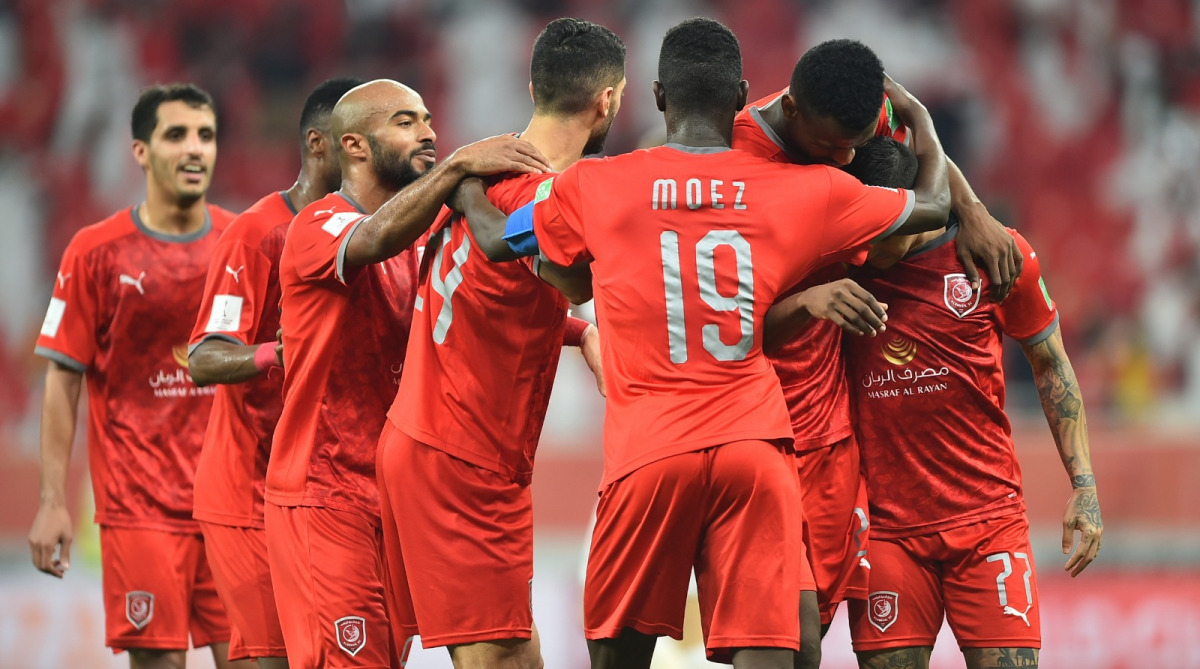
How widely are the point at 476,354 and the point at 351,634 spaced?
97 cm

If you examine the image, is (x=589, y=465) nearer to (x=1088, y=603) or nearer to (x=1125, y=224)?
(x=1088, y=603)

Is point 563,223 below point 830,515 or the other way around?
the other way around

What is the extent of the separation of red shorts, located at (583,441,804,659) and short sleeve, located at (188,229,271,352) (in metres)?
1.88

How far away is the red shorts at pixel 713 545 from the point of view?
3678 millimetres

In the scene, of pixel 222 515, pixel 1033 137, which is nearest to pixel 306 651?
pixel 222 515

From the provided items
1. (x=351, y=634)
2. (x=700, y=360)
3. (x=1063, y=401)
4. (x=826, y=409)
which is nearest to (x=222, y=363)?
(x=351, y=634)

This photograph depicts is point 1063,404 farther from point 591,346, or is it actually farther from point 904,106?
point 591,346

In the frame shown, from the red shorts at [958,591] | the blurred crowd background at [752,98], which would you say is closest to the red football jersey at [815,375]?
the red shorts at [958,591]

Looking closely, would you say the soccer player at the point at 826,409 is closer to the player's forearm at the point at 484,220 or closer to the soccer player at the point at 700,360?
the soccer player at the point at 700,360

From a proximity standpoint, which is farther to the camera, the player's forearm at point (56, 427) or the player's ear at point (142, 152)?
the player's ear at point (142, 152)

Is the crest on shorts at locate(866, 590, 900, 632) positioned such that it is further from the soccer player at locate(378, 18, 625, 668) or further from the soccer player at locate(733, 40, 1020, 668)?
the soccer player at locate(378, 18, 625, 668)

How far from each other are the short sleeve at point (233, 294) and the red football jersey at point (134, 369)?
3.28 feet

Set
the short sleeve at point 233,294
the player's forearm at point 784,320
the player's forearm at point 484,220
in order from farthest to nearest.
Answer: the short sleeve at point 233,294, the player's forearm at point 484,220, the player's forearm at point 784,320

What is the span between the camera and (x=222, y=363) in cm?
493
